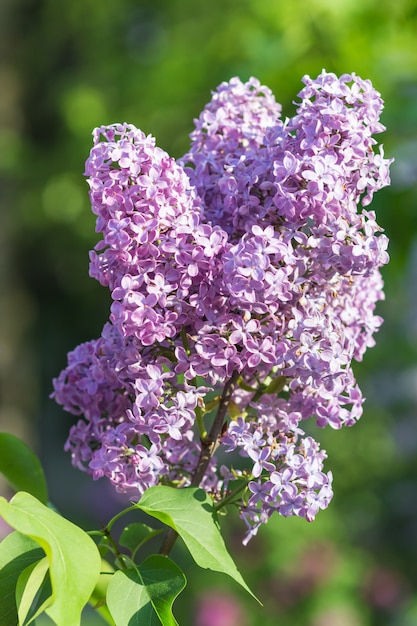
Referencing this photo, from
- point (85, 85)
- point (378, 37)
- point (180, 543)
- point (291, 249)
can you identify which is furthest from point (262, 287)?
point (85, 85)

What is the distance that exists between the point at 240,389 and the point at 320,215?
25cm

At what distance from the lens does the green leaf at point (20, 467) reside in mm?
1076

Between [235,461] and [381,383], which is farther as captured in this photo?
[381,383]

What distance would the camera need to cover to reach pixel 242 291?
88 cm

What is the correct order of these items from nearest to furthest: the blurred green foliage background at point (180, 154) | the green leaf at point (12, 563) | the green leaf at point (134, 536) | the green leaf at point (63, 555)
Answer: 1. the green leaf at point (63, 555)
2. the green leaf at point (12, 563)
3. the green leaf at point (134, 536)
4. the blurred green foliage background at point (180, 154)

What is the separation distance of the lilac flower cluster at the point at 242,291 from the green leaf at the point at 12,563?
4.6 inches

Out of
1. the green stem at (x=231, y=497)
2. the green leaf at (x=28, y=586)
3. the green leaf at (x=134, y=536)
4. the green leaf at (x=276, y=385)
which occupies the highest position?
the green leaf at (x=276, y=385)

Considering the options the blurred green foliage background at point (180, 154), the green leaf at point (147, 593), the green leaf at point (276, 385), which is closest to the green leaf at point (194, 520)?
the green leaf at point (147, 593)

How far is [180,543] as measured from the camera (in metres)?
5.33

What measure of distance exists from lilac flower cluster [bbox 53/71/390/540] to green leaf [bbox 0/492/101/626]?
169mm

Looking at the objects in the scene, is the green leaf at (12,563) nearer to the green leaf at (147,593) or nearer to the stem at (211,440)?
the green leaf at (147,593)

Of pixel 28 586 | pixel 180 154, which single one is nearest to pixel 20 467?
pixel 28 586

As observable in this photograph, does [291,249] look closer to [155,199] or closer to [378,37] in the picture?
[155,199]

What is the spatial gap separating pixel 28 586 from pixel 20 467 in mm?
271
